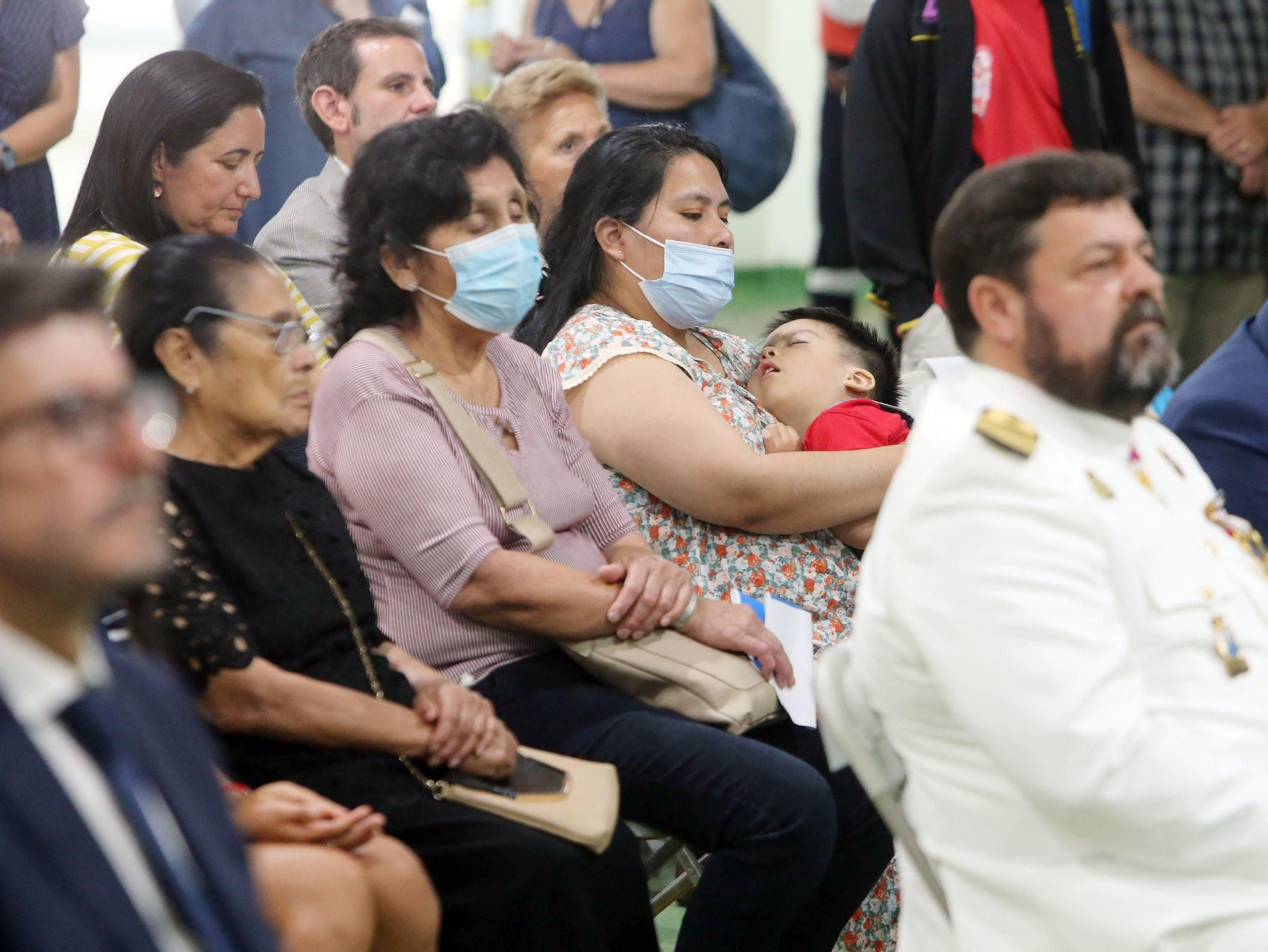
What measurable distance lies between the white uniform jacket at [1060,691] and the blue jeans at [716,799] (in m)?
0.47

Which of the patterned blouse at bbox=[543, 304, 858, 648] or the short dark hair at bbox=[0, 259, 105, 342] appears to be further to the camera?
the patterned blouse at bbox=[543, 304, 858, 648]

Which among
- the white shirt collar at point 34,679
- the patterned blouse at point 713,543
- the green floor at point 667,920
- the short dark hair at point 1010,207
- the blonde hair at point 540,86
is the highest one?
the short dark hair at point 1010,207

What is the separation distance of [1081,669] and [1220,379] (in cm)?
126

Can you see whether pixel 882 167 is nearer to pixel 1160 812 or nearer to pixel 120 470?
pixel 1160 812

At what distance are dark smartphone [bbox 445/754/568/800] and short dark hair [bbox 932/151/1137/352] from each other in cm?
84

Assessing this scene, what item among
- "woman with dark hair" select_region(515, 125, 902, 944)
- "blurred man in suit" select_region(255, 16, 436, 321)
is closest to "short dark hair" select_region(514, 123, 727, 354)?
"woman with dark hair" select_region(515, 125, 902, 944)

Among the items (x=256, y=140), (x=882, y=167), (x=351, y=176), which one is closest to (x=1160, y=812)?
(x=351, y=176)

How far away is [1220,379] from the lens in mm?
2789

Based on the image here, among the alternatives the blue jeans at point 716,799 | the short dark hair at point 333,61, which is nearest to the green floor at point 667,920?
the blue jeans at point 716,799

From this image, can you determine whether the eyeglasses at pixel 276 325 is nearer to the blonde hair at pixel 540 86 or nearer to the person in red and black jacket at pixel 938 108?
the blonde hair at pixel 540 86

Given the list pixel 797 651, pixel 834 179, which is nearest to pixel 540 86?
pixel 834 179

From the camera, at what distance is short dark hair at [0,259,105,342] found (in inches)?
48.6

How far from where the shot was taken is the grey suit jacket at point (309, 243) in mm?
3400

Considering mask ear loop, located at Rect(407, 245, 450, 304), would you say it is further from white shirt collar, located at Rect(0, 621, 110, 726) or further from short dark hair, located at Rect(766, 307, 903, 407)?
white shirt collar, located at Rect(0, 621, 110, 726)
